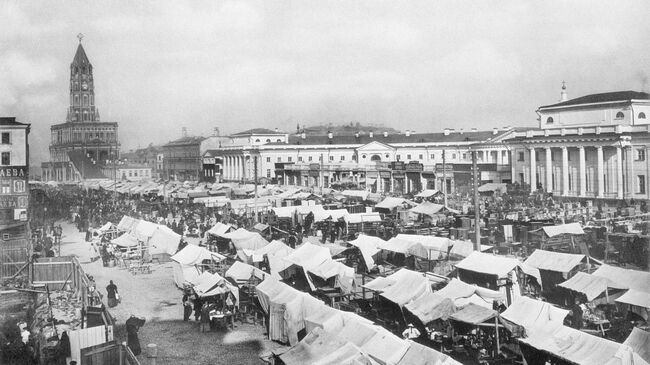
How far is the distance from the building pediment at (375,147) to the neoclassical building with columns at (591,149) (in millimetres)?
24092

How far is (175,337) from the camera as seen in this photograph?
18625mm

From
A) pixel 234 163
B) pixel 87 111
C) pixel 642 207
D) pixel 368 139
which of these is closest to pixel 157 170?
pixel 87 111

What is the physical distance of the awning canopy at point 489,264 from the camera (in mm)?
21234

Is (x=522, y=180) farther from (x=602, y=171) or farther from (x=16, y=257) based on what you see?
(x=16, y=257)

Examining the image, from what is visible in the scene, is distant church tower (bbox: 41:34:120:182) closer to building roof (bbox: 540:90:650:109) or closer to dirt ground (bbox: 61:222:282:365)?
building roof (bbox: 540:90:650:109)

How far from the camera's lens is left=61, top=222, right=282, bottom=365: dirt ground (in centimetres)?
1683

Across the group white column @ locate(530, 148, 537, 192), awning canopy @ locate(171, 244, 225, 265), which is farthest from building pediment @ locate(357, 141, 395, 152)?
awning canopy @ locate(171, 244, 225, 265)

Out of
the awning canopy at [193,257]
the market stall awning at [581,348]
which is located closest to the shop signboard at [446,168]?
the awning canopy at [193,257]

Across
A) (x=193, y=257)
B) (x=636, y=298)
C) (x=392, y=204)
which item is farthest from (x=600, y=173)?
(x=193, y=257)

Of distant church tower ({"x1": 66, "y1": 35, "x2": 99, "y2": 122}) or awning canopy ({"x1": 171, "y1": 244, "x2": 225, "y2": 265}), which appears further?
distant church tower ({"x1": 66, "y1": 35, "x2": 99, "y2": 122})

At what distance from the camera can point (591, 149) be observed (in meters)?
56.1

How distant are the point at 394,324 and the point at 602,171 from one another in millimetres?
43026

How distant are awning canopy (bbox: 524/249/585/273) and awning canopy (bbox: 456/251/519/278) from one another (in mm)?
A: 1200

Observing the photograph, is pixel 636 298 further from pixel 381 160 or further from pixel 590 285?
pixel 381 160
